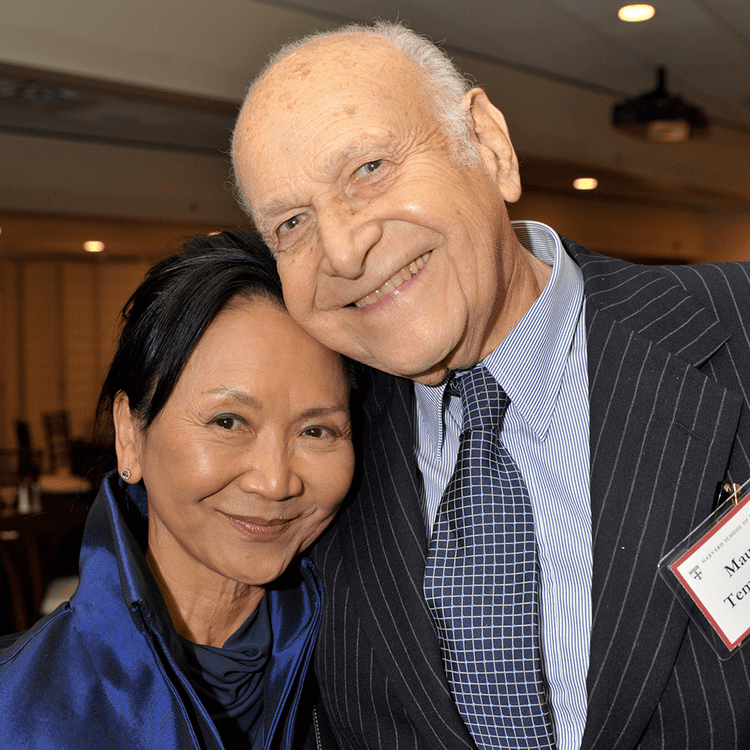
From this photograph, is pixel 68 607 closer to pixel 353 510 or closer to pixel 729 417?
pixel 353 510

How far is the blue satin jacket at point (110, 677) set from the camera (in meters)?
1.21

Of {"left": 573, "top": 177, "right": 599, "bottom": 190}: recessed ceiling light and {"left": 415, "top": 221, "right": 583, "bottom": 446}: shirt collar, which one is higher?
{"left": 573, "top": 177, "right": 599, "bottom": 190}: recessed ceiling light

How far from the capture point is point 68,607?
4.40 ft

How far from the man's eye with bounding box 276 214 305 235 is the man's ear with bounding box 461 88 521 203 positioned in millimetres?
350

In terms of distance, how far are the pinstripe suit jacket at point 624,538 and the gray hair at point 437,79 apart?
0.34 metres

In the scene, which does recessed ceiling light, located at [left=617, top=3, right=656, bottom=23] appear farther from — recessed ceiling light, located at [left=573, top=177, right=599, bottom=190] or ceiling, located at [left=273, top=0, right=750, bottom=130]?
recessed ceiling light, located at [left=573, top=177, right=599, bottom=190]

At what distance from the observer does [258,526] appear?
1.35m

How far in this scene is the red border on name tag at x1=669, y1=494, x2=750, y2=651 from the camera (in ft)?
3.70

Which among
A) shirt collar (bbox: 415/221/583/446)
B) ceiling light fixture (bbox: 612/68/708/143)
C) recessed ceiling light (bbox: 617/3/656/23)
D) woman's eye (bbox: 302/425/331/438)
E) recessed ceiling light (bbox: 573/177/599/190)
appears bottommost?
woman's eye (bbox: 302/425/331/438)

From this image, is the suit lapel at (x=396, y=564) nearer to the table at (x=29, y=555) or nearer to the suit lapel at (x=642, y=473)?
the suit lapel at (x=642, y=473)

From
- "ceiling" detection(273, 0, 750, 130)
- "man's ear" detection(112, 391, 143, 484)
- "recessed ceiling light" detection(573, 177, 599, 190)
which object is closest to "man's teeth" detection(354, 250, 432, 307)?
"man's ear" detection(112, 391, 143, 484)

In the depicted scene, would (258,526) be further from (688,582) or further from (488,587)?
(688,582)

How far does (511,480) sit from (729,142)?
35.8 ft

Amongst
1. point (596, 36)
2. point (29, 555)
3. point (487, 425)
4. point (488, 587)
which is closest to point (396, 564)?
point (488, 587)
